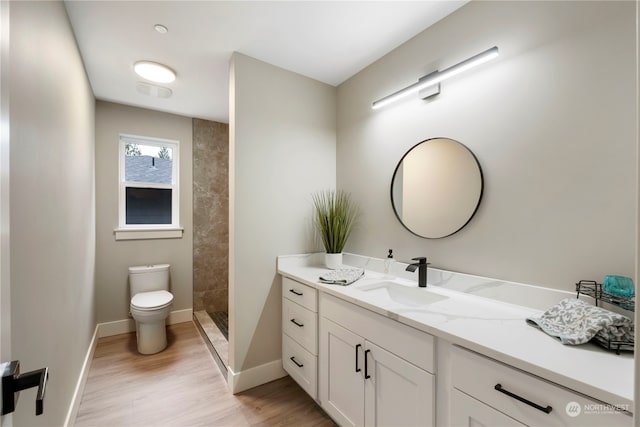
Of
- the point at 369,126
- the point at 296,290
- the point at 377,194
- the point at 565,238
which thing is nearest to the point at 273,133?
the point at 369,126

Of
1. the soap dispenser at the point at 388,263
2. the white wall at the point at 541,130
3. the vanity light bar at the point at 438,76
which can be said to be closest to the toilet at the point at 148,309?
the soap dispenser at the point at 388,263

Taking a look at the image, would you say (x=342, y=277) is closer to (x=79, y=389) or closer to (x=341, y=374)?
(x=341, y=374)

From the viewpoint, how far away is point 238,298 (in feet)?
6.64

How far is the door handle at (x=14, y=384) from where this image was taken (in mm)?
506

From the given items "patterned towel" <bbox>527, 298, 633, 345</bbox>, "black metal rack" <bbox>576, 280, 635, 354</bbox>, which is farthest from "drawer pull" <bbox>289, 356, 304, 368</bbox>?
"black metal rack" <bbox>576, 280, 635, 354</bbox>

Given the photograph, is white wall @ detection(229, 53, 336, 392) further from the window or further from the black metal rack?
the black metal rack

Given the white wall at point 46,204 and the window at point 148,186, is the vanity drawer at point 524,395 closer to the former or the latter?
the white wall at point 46,204

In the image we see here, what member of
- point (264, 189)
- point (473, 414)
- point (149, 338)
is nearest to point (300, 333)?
point (264, 189)

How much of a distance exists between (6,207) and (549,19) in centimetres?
204

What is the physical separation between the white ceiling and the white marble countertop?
1.59m

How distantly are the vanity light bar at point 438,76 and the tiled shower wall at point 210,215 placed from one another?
7.25 feet

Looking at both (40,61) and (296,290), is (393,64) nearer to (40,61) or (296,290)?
(296,290)

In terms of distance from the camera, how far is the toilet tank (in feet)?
9.36

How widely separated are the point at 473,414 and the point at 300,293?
3.92 ft
